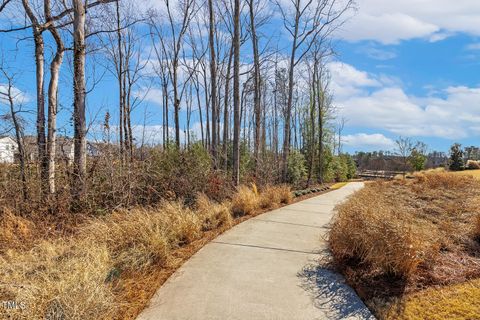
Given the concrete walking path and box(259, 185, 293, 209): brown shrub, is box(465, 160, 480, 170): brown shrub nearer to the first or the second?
box(259, 185, 293, 209): brown shrub

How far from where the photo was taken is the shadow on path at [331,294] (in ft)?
10.9

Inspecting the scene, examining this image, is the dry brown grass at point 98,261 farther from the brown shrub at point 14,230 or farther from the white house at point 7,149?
the white house at point 7,149

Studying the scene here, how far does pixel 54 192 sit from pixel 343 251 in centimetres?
601

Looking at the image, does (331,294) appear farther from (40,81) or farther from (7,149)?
(40,81)

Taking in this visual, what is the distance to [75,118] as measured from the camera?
739 centimetres

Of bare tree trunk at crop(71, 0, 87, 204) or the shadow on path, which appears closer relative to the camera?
the shadow on path

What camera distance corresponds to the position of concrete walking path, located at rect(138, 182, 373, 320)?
10.7 feet

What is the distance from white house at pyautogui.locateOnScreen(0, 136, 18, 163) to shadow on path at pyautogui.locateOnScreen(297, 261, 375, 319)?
6.62 metres

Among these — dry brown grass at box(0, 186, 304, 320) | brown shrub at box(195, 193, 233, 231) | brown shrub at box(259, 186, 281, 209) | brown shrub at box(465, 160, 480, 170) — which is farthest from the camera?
brown shrub at box(465, 160, 480, 170)

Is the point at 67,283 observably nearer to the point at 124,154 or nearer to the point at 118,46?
the point at 124,154

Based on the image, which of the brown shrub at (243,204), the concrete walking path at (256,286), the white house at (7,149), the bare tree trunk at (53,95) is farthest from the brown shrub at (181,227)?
the white house at (7,149)

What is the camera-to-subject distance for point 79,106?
739 cm

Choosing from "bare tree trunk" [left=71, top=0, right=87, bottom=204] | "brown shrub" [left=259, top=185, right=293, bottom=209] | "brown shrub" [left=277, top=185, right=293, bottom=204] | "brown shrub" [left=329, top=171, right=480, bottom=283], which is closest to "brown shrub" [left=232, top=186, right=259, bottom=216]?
"brown shrub" [left=259, top=185, right=293, bottom=209]

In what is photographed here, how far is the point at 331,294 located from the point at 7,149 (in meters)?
7.25
